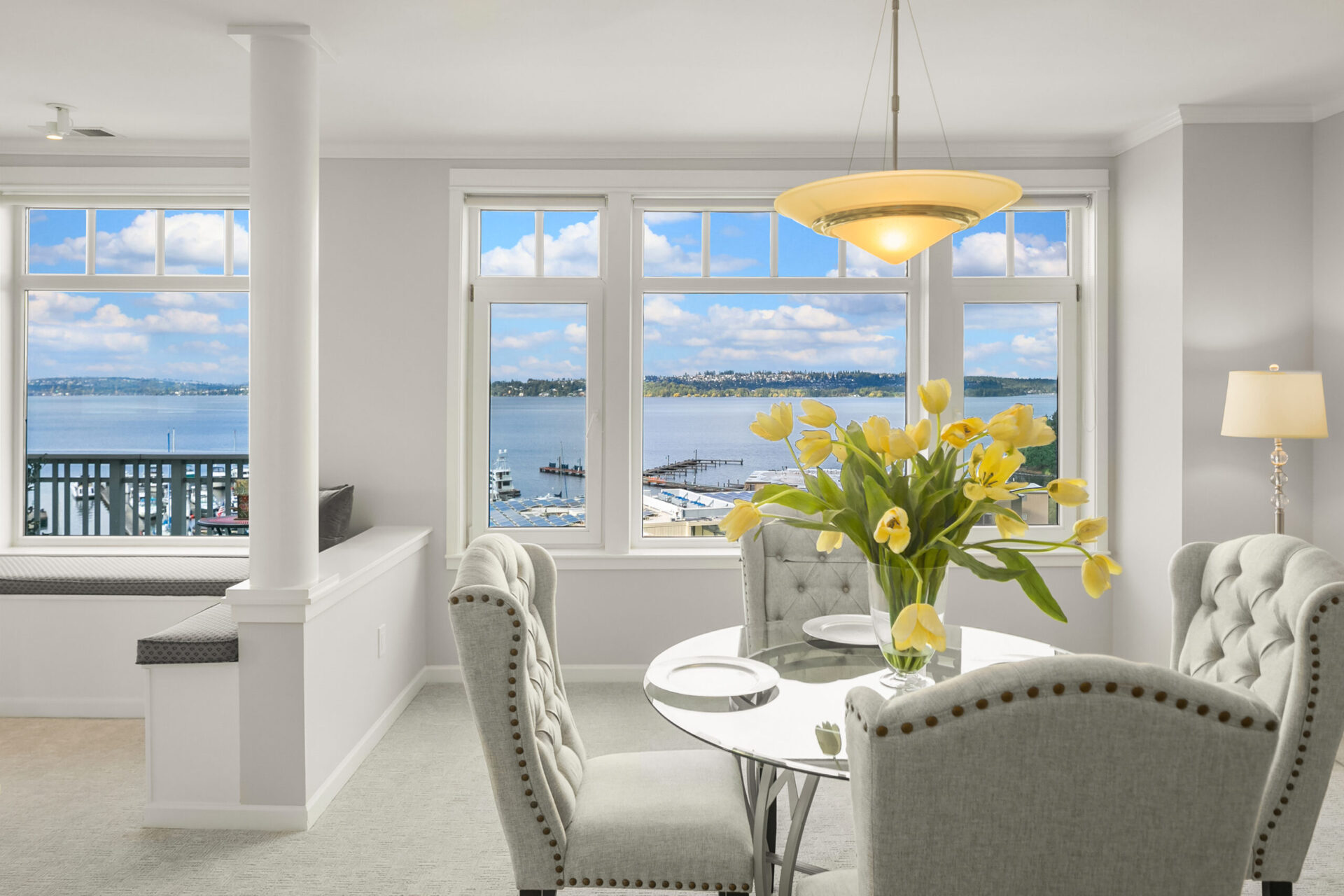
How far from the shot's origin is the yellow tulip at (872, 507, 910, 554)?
1449mm

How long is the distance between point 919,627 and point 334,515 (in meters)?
2.85

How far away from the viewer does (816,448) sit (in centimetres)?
161

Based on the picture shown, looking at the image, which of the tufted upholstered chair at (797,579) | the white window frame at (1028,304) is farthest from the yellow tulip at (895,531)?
the white window frame at (1028,304)

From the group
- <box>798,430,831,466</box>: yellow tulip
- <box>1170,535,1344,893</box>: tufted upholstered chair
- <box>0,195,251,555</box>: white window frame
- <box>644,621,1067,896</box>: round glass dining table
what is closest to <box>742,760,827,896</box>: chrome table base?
<box>644,621,1067,896</box>: round glass dining table

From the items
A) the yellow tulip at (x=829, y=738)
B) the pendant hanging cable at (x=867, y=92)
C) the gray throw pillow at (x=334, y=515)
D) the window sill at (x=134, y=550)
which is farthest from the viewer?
the window sill at (x=134, y=550)

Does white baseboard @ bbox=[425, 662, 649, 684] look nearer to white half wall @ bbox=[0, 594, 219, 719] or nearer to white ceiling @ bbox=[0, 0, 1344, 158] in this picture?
white half wall @ bbox=[0, 594, 219, 719]

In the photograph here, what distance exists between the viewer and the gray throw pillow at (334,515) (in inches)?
138

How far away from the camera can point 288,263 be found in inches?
101

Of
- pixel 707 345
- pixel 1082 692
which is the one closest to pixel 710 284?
pixel 707 345

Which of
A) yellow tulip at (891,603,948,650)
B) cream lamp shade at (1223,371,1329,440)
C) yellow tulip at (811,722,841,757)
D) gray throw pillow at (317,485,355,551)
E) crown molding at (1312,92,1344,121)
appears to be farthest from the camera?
gray throw pillow at (317,485,355,551)

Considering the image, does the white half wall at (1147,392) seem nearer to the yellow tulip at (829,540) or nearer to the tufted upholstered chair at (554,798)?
the yellow tulip at (829,540)

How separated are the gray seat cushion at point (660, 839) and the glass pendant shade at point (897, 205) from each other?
4.22 ft

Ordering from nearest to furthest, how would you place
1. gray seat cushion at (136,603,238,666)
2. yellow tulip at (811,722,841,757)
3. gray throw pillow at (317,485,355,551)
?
yellow tulip at (811,722,841,757)
gray seat cushion at (136,603,238,666)
gray throw pillow at (317,485,355,551)

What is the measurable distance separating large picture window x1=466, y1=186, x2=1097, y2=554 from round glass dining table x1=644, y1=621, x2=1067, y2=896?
173 centimetres
